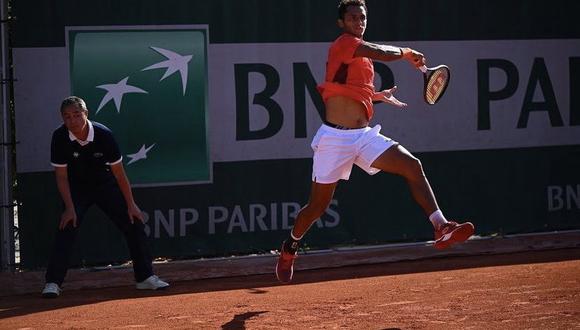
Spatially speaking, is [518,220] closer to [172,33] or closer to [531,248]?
[531,248]

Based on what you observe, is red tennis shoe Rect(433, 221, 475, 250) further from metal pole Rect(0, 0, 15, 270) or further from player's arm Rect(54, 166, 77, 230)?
metal pole Rect(0, 0, 15, 270)

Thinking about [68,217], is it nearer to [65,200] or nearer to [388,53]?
[65,200]

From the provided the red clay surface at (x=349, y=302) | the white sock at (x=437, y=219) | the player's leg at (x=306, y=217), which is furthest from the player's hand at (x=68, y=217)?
the white sock at (x=437, y=219)

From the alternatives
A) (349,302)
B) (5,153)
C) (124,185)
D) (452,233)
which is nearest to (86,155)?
(124,185)

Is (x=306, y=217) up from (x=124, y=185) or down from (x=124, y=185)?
down

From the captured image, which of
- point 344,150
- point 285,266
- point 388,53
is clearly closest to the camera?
point 388,53

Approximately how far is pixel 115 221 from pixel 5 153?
110cm

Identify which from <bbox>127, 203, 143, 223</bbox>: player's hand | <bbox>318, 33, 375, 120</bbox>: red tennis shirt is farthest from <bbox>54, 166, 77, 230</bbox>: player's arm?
<bbox>318, 33, 375, 120</bbox>: red tennis shirt

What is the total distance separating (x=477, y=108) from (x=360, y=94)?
3.11m

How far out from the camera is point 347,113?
6355mm

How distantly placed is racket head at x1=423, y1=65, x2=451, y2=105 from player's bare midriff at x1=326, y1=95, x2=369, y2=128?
1.41ft

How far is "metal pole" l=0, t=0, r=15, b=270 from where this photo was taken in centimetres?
762

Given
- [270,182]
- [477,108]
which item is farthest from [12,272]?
[477,108]

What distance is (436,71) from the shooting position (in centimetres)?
646
